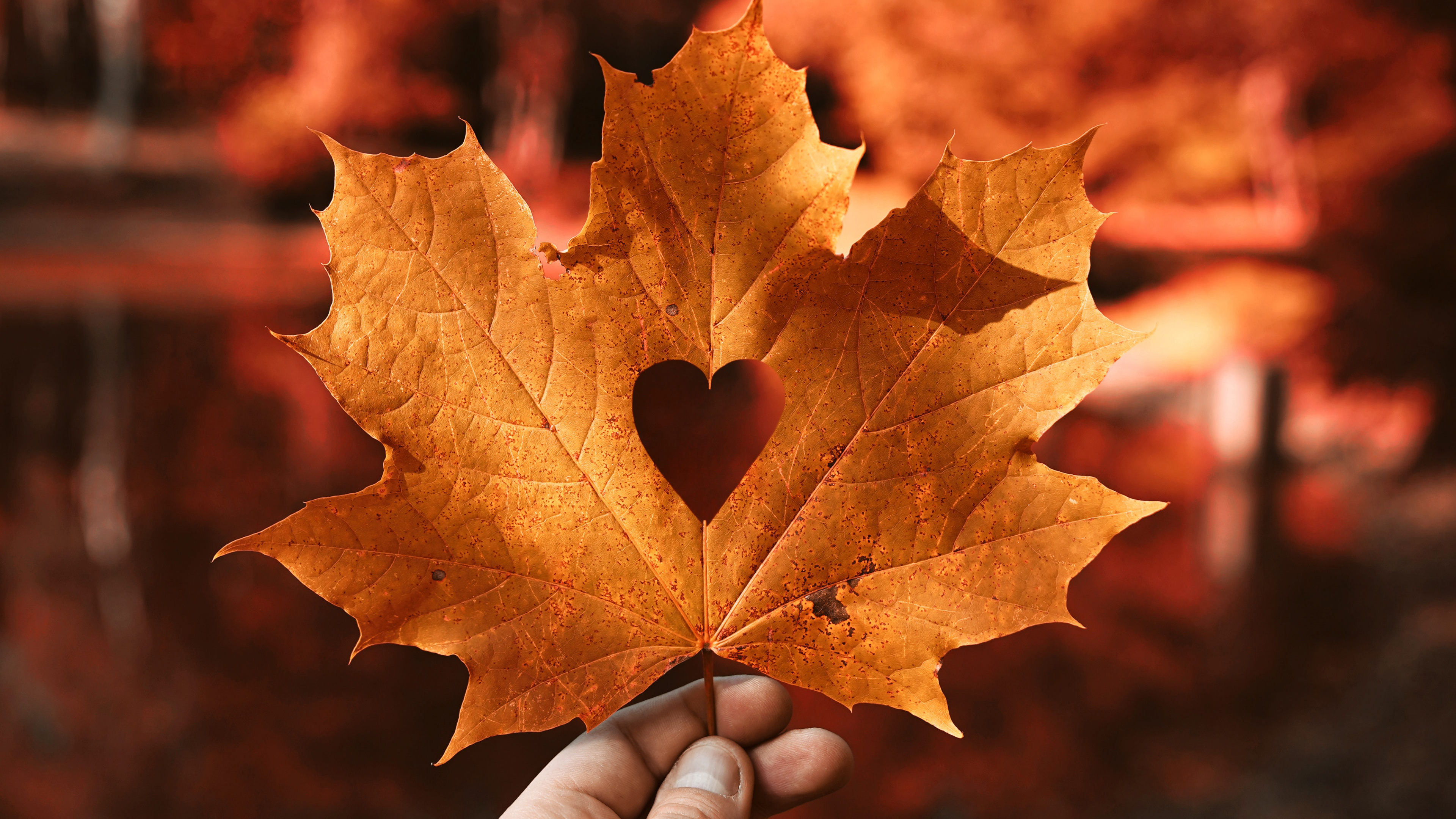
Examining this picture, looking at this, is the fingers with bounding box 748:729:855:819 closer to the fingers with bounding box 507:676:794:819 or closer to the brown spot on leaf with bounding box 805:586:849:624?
the fingers with bounding box 507:676:794:819

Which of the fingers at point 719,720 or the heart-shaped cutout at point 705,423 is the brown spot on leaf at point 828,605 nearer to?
the fingers at point 719,720

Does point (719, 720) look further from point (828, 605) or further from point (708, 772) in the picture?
point (828, 605)

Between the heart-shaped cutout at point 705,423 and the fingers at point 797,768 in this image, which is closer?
the fingers at point 797,768

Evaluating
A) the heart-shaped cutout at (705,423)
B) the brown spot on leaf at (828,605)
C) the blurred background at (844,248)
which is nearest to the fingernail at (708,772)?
the brown spot on leaf at (828,605)

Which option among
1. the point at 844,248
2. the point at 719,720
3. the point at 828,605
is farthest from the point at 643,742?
the point at 844,248

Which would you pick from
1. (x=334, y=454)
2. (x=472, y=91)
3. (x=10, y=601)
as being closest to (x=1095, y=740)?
(x=334, y=454)
